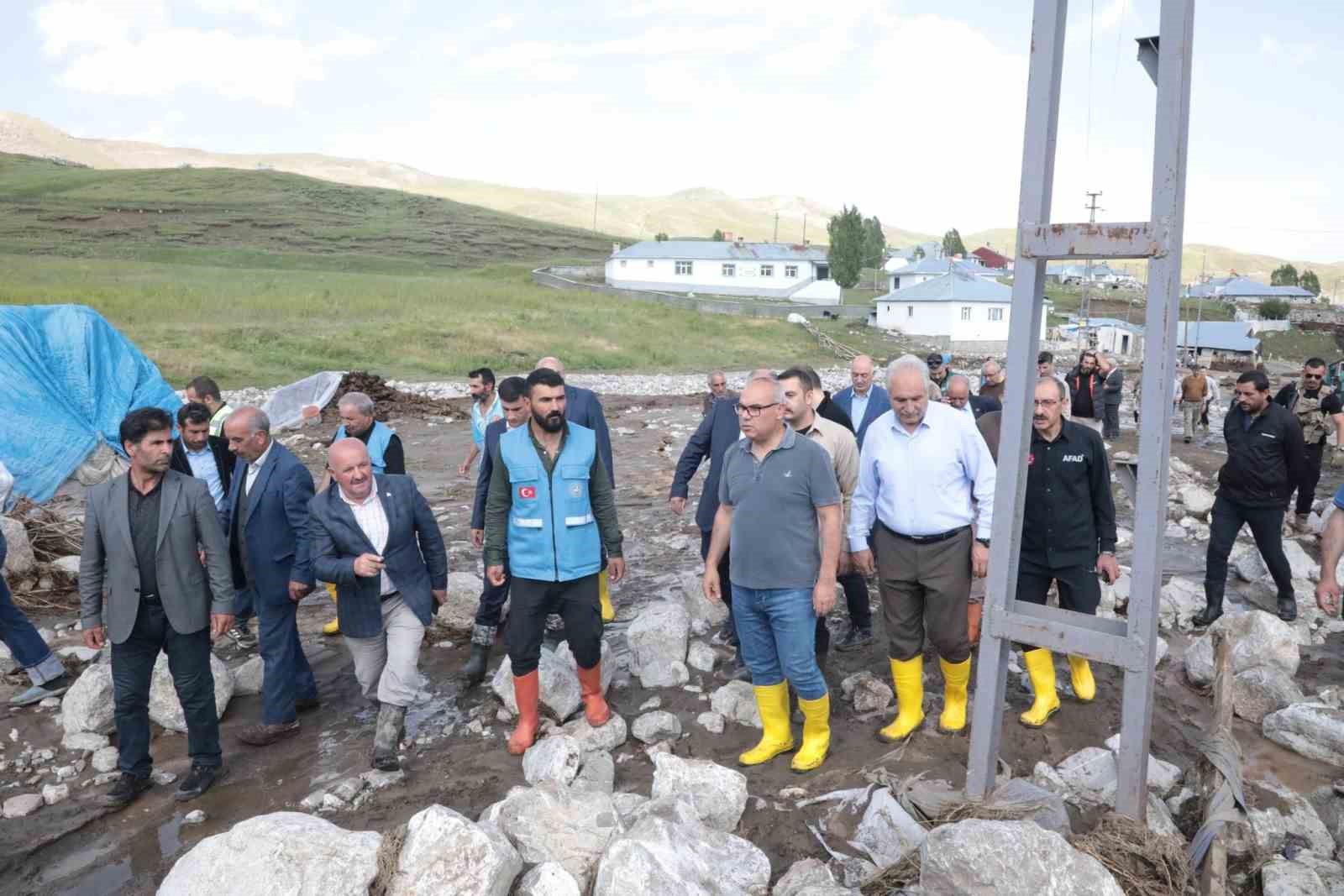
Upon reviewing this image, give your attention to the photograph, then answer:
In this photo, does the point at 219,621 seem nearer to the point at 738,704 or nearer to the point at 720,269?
the point at 738,704

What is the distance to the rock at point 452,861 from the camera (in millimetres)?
3051

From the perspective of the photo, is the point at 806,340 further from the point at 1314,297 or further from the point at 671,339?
the point at 1314,297

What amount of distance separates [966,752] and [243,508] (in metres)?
4.36

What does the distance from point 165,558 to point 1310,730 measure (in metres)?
5.89

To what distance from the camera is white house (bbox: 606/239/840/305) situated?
6384cm

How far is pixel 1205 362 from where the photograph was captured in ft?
143

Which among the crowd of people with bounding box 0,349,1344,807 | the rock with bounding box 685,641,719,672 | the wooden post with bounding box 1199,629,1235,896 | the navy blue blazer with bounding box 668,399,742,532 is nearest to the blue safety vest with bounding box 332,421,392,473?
the crowd of people with bounding box 0,349,1344,807

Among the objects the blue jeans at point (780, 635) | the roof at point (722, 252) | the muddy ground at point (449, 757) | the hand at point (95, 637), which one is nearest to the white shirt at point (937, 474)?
the blue jeans at point (780, 635)

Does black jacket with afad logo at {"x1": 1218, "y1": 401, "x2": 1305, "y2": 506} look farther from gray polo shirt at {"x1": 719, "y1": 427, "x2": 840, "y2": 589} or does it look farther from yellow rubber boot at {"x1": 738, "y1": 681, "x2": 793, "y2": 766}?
yellow rubber boot at {"x1": 738, "y1": 681, "x2": 793, "y2": 766}

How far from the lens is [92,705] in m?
4.97

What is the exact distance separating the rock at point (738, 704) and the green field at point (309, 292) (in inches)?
777

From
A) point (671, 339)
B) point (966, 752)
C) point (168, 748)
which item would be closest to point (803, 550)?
point (966, 752)

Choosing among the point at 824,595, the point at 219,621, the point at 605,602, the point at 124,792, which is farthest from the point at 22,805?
the point at 824,595

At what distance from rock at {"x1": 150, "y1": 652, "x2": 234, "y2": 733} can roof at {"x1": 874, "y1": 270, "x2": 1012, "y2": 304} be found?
1921 inches
